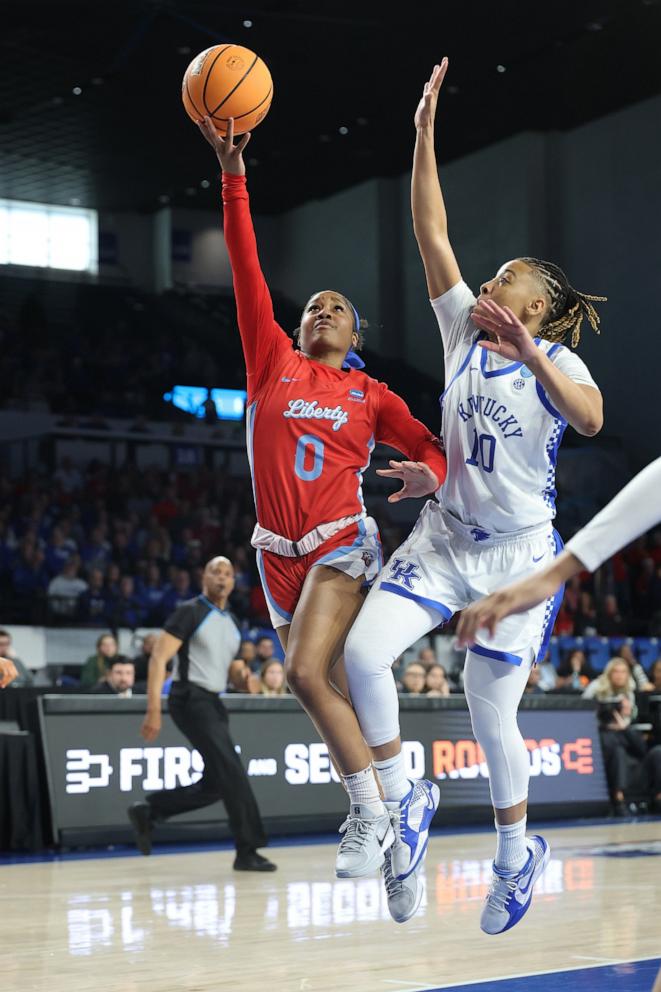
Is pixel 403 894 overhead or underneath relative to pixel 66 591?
underneath

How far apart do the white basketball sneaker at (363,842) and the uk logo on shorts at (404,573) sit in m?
0.87

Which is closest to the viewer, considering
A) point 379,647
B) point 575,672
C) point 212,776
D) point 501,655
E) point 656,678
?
point 379,647

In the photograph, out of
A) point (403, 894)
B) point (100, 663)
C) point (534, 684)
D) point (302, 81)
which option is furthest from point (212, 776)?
point (302, 81)

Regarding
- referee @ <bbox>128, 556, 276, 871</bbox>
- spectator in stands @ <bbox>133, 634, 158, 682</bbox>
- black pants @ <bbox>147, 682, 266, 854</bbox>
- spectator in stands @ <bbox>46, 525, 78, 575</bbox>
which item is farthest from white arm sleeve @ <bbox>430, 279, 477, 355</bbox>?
spectator in stands @ <bbox>46, 525, 78, 575</bbox>

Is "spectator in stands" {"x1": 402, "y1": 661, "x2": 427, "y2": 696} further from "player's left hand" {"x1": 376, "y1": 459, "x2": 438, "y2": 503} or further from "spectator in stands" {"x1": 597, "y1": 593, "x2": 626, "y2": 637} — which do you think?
"player's left hand" {"x1": 376, "y1": 459, "x2": 438, "y2": 503}

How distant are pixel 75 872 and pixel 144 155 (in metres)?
21.3

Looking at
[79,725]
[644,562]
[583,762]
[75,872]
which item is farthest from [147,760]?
[644,562]

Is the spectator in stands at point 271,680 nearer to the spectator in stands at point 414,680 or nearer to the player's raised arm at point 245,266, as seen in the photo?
the spectator in stands at point 414,680

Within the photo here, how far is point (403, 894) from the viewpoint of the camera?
194 inches

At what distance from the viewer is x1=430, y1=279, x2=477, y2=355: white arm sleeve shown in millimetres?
5375

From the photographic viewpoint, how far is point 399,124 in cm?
2677

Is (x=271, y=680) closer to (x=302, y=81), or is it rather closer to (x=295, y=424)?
(x=295, y=424)

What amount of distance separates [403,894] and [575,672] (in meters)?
12.4

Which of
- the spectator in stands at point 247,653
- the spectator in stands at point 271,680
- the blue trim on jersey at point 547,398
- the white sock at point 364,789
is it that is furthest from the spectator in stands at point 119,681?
the blue trim on jersey at point 547,398
